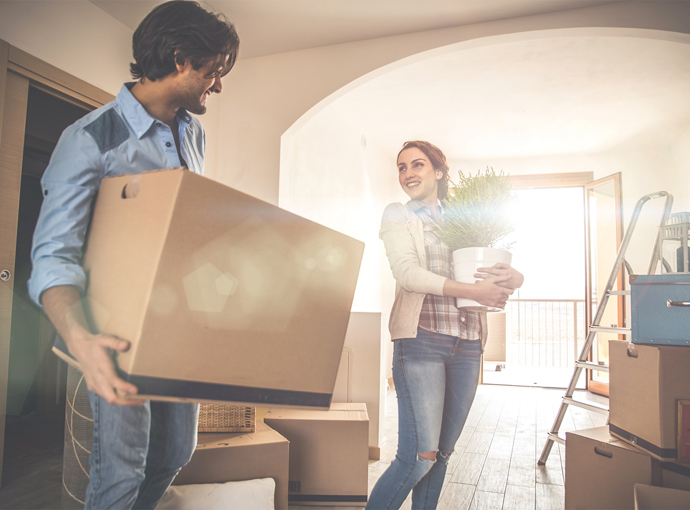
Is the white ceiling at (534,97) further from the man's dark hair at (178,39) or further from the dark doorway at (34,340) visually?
the man's dark hair at (178,39)

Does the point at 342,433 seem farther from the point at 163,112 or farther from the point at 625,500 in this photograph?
the point at 163,112

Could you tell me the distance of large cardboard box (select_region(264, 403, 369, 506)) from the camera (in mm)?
2020

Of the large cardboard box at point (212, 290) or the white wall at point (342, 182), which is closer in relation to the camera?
the large cardboard box at point (212, 290)

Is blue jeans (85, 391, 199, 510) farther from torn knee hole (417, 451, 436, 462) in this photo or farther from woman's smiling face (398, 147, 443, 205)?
woman's smiling face (398, 147, 443, 205)

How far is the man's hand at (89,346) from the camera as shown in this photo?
0.61 metres

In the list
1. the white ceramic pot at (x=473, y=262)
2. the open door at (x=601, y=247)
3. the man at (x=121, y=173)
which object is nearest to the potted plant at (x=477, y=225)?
the white ceramic pot at (x=473, y=262)

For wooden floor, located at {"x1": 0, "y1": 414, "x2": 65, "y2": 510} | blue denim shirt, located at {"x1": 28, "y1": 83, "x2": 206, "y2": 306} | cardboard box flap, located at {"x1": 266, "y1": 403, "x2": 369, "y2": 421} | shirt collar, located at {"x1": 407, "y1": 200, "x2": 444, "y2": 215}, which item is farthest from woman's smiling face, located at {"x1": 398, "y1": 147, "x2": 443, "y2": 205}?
wooden floor, located at {"x1": 0, "y1": 414, "x2": 65, "y2": 510}

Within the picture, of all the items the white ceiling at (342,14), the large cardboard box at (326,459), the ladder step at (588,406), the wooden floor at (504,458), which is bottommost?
the wooden floor at (504,458)

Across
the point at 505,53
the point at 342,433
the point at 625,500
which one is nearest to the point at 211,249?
the point at 342,433

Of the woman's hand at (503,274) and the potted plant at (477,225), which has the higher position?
the potted plant at (477,225)

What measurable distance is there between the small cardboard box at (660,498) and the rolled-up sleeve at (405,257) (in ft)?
3.39

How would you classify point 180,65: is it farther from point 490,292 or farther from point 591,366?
point 591,366

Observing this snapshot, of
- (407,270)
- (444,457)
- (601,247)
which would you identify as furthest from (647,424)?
(601,247)

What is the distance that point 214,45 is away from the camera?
3.02ft
